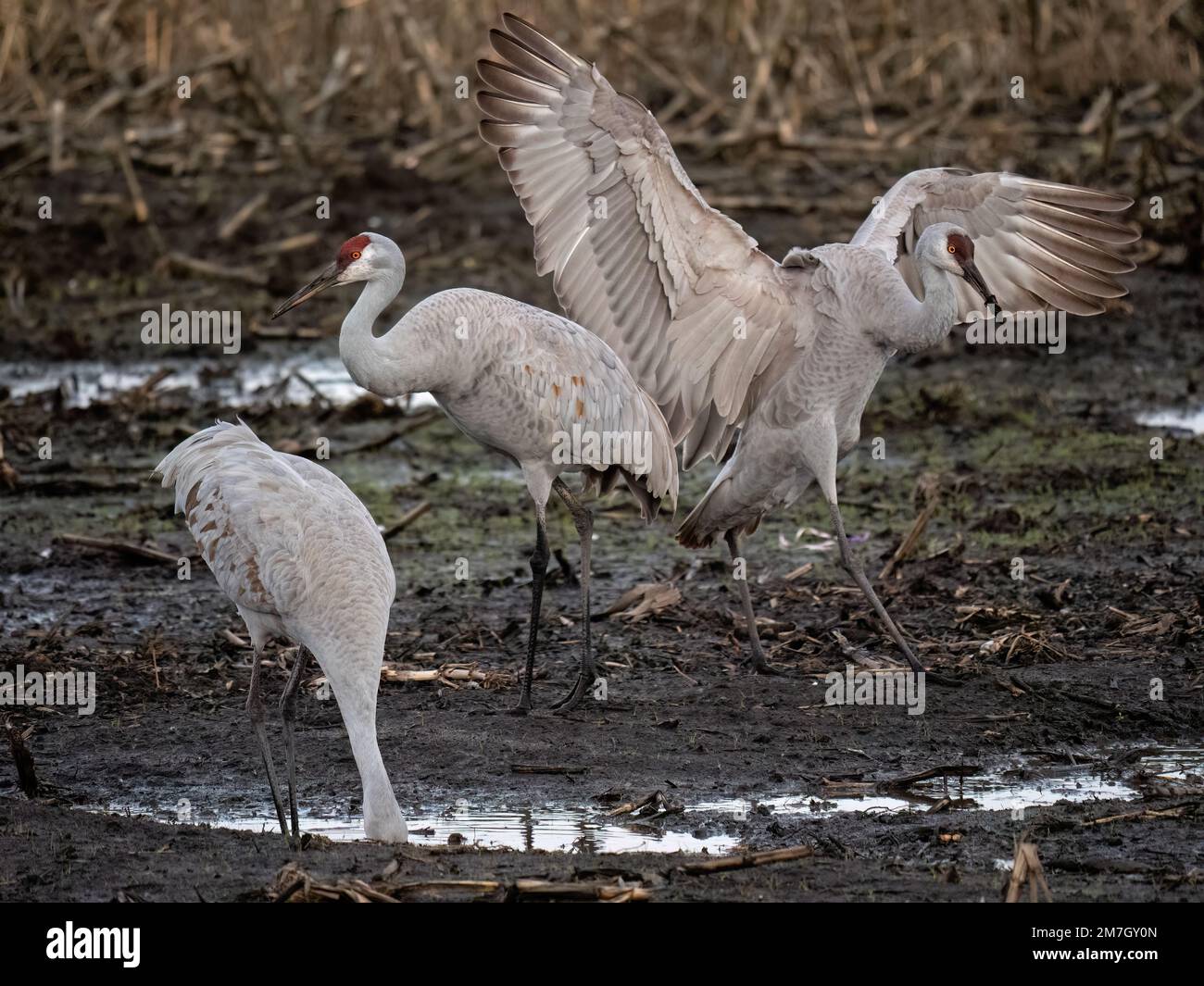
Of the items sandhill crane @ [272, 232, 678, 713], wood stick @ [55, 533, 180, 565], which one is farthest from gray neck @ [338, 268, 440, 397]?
wood stick @ [55, 533, 180, 565]

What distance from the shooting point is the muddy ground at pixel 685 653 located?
5.21 meters

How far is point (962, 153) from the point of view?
15.3m

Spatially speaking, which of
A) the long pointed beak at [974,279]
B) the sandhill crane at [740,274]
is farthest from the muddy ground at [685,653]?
the long pointed beak at [974,279]

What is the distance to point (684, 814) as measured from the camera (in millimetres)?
5773

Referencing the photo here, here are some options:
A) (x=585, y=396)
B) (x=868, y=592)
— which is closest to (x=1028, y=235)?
(x=868, y=592)

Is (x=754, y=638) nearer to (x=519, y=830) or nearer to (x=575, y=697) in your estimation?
(x=575, y=697)

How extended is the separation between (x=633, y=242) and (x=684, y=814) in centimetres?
233

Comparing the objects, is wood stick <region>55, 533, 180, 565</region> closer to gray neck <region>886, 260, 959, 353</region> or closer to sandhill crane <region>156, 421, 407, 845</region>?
sandhill crane <region>156, 421, 407, 845</region>

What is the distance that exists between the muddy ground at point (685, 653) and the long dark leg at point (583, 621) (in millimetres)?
86

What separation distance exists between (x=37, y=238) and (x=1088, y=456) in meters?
8.19

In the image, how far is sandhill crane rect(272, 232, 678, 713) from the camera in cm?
668

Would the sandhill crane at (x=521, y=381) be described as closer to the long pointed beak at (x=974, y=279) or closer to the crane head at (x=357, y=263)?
the crane head at (x=357, y=263)
